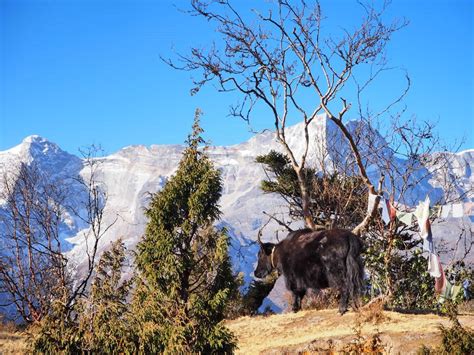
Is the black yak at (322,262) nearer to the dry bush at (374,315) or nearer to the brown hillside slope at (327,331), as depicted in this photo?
the brown hillside slope at (327,331)

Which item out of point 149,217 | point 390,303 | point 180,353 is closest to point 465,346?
point 180,353

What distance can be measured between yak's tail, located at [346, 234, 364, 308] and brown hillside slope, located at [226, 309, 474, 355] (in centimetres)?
62

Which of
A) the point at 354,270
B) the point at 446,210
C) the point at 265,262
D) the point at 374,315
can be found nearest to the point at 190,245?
the point at 354,270

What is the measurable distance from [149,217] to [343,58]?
1117 cm

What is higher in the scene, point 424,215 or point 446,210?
point 446,210

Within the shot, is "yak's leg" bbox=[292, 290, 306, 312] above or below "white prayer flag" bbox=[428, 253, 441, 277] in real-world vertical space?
below

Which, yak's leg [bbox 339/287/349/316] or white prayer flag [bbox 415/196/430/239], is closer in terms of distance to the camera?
yak's leg [bbox 339/287/349/316]

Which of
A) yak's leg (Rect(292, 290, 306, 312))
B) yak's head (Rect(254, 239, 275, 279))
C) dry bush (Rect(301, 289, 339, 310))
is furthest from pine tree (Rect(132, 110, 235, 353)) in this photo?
dry bush (Rect(301, 289, 339, 310))

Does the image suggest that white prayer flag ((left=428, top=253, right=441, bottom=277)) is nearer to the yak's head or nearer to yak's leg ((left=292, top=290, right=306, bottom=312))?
yak's leg ((left=292, top=290, right=306, bottom=312))

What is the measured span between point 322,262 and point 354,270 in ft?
3.44

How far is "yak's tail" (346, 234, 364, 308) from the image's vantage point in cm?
1564

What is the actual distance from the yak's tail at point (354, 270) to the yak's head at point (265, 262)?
4795 mm

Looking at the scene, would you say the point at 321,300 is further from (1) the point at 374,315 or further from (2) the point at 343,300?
(1) the point at 374,315

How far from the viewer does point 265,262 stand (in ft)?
66.4
